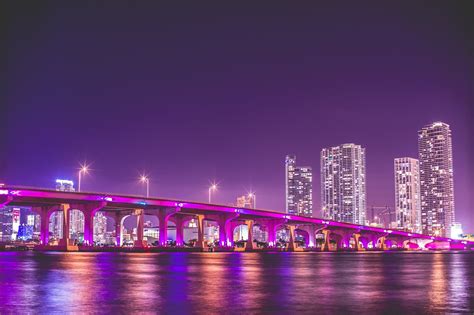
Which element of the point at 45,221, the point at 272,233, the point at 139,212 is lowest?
the point at 272,233

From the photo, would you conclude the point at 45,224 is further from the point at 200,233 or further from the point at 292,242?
the point at 292,242

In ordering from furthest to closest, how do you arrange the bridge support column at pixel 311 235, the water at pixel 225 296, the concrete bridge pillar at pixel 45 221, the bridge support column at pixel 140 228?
the bridge support column at pixel 311 235 → the bridge support column at pixel 140 228 → the concrete bridge pillar at pixel 45 221 → the water at pixel 225 296

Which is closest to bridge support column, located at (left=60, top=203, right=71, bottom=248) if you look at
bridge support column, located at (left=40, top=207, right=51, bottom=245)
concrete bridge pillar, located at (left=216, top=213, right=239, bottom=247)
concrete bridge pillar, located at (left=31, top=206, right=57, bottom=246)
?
concrete bridge pillar, located at (left=31, top=206, right=57, bottom=246)

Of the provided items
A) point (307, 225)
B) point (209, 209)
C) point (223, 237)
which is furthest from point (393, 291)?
point (307, 225)

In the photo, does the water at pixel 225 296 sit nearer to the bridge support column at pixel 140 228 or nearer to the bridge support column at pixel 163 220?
the bridge support column at pixel 140 228

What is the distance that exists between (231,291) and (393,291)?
23.4 feet

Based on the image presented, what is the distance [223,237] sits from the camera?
498 feet

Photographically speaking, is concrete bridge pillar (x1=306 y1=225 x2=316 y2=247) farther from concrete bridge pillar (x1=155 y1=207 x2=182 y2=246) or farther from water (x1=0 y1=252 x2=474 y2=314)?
water (x1=0 y1=252 x2=474 y2=314)

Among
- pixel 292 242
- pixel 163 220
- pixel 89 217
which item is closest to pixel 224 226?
pixel 163 220

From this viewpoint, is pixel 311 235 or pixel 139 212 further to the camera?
pixel 311 235

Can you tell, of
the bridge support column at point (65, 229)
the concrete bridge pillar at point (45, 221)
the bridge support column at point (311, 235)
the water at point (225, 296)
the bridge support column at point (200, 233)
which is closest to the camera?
the water at point (225, 296)

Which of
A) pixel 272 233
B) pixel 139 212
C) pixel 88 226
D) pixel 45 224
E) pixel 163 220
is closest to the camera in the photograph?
pixel 88 226

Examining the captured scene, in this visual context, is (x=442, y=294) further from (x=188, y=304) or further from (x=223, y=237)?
(x=223, y=237)

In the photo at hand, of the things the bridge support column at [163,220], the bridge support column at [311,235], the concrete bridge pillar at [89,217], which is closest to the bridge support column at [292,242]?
the bridge support column at [311,235]
